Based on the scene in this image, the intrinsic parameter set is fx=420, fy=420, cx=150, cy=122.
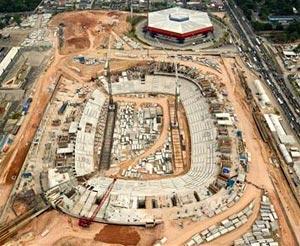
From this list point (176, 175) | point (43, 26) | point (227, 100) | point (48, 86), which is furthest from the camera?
point (43, 26)

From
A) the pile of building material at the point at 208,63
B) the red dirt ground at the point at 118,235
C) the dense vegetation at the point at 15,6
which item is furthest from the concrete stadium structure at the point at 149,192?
the dense vegetation at the point at 15,6

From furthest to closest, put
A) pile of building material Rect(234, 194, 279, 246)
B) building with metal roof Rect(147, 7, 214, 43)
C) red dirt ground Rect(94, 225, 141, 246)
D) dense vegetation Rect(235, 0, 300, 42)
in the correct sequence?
1. dense vegetation Rect(235, 0, 300, 42)
2. building with metal roof Rect(147, 7, 214, 43)
3. red dirt ground Rect(94, 225, 141, 246)
4. pile of building material Rect(234, 194, 279, 246)

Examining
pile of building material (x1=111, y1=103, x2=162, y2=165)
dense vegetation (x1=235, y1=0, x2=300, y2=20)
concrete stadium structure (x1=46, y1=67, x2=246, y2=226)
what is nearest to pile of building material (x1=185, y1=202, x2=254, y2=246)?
concrete stadium structure (x1=46, y1=67, x2=246, y2=226)

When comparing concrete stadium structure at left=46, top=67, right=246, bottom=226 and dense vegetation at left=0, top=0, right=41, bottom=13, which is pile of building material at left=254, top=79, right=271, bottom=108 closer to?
concrete stadium structure at left=46, top=67, right=246, bottom=226

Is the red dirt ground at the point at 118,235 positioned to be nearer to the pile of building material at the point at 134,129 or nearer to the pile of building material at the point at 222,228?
the pile of building material at the point at 222,228

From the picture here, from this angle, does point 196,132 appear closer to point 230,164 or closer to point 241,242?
point 230,164

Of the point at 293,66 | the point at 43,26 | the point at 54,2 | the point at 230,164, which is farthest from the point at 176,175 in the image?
the point at 54,2

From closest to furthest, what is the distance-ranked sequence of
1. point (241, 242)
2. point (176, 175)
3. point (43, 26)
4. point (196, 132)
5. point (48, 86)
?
point (241, 242), point (176, 175), point (196, 132), point (48, 86), point (43, 26)

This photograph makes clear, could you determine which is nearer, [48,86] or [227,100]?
[227,100]
